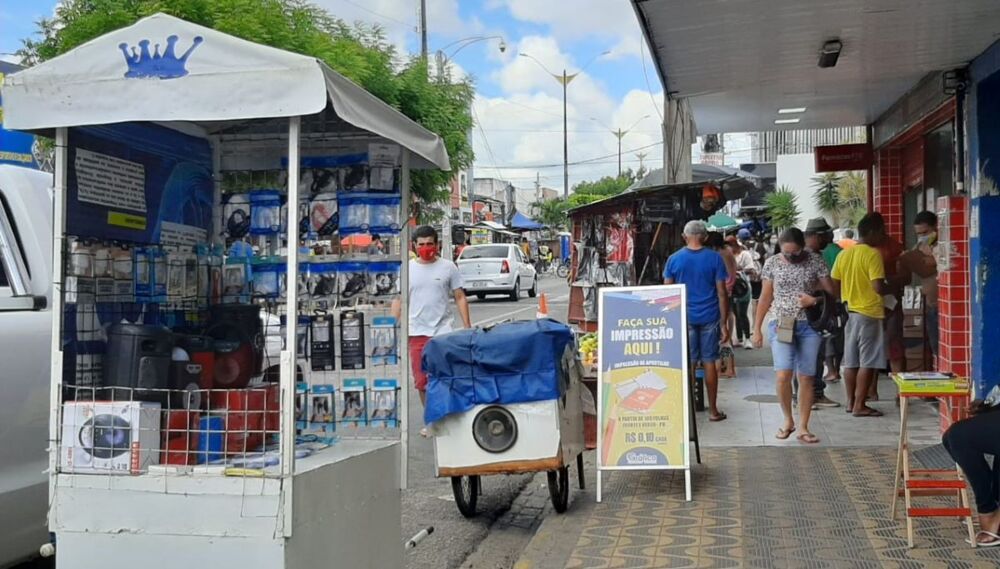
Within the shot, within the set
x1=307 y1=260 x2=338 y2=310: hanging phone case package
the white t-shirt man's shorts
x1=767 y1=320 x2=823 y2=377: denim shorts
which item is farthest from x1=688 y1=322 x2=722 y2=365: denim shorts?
x1=307 y1=260 x2=338 y2=310: hanging phone case package

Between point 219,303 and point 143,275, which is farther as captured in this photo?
point 219,303

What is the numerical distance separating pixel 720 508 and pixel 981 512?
1.68 metres

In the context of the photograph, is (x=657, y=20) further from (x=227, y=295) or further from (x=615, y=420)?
(x=227, y=295)

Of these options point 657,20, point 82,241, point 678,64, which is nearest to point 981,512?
point 657,20

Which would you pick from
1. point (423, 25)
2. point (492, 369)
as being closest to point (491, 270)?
point (423, 25)

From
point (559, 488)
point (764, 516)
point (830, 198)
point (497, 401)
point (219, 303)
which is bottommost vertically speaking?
point (764, 516)

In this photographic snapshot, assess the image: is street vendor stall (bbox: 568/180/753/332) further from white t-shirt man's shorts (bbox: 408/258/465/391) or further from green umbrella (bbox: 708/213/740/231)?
green umbrella (bbox: 708/213/740/231)

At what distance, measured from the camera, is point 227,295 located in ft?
17.4

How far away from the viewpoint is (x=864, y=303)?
9250mm

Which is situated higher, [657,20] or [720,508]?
[657,20]

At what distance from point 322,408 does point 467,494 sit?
1.96m

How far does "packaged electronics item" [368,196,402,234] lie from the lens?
5.29 metres

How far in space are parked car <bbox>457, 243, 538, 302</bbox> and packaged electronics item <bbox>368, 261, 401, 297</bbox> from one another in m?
23.3

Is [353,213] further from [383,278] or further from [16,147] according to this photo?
[16,147]
